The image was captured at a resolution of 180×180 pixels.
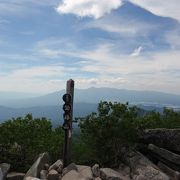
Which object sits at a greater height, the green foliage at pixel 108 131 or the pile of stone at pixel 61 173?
the green foliage at pixel 108 131

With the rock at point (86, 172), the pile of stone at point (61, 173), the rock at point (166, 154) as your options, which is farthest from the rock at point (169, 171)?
the rock at point (86, 172)

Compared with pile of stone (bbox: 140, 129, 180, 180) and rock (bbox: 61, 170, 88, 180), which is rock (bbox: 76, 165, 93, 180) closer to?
rock (bbox: 61, 170, 88, 180)

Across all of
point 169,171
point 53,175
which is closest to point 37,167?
point 53,175

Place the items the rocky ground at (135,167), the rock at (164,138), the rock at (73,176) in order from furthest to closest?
the rock at (164,138)
the rocky ground at (135,167)
the rock at (73,176)

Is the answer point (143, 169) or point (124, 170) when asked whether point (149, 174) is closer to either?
point (143, 169)

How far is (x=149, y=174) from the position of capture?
16.8m

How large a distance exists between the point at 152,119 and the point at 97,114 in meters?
4.11

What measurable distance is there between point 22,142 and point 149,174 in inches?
252

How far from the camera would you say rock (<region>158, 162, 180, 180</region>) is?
1741 centimetres

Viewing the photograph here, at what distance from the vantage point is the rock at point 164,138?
62.2 feet

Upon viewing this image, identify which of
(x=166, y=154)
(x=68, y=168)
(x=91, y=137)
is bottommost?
(x=68, y=168)

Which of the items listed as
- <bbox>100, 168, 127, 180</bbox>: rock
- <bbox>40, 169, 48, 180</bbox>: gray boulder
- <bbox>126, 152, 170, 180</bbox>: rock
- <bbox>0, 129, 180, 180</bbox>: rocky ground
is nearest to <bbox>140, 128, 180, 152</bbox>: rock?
<bbox>0, 129, 180, 180</bbox>: rocky ground

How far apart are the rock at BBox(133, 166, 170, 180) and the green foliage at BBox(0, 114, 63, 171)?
5116mm

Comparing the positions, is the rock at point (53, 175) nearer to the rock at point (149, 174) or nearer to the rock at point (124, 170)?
the rock at point (124, 170)
